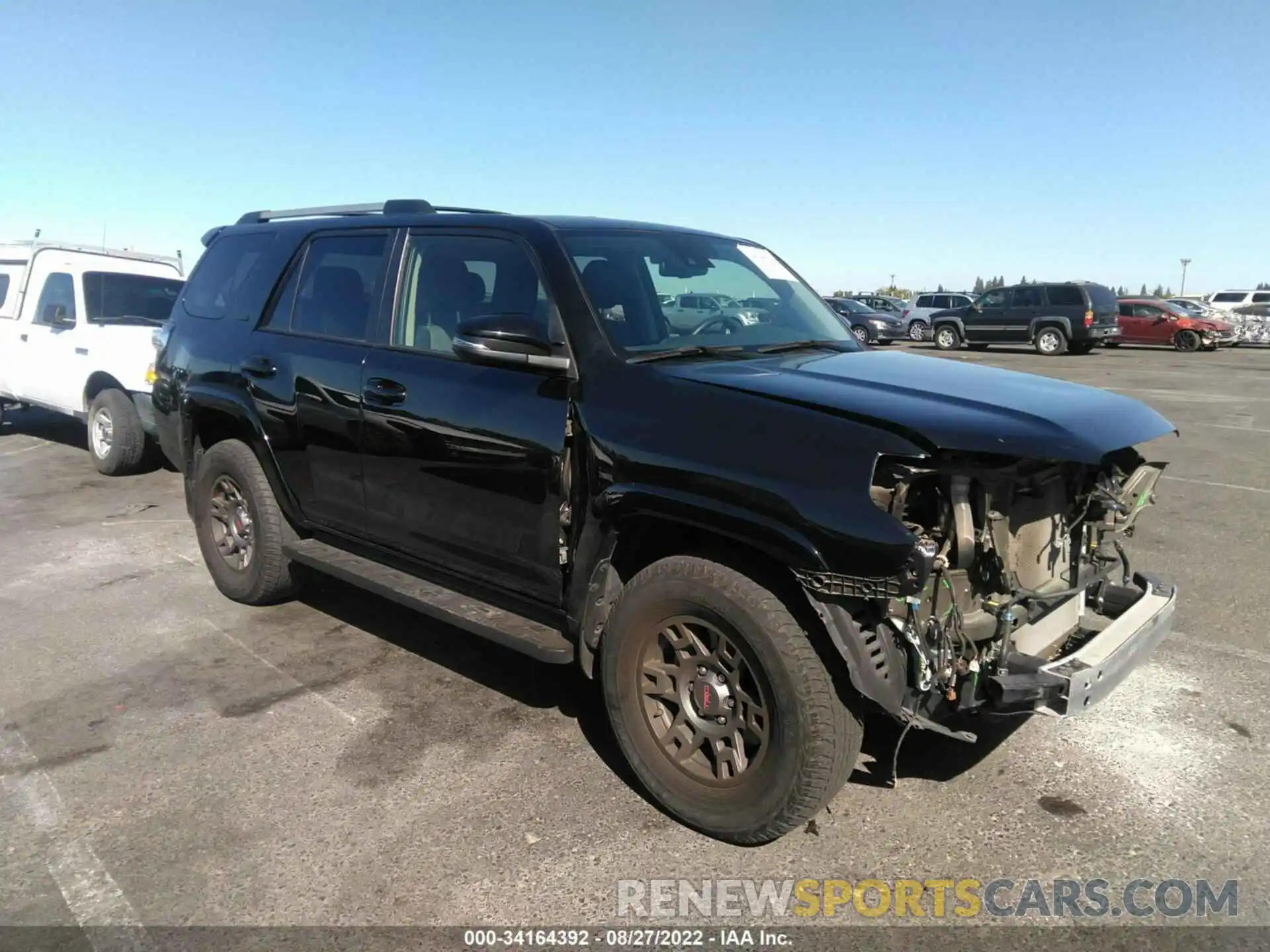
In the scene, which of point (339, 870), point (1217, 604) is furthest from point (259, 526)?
point (1217, 604)

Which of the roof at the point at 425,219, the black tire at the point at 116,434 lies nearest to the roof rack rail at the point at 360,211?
the roof at the point at 425,219

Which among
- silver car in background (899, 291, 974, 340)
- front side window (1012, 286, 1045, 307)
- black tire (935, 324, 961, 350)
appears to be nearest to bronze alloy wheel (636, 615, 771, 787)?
front side window (1012, 286, 1045, 307)

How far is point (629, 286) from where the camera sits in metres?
3.70

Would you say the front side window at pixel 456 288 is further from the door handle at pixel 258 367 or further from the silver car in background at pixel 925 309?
the silver car in background at pixel 925 309

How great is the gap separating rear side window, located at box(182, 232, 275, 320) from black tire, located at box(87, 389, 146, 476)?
11.9 ft

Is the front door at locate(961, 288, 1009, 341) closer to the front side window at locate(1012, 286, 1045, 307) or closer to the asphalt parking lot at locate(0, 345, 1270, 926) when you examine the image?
the front side window at locate(1012, 286, 1045, 307)

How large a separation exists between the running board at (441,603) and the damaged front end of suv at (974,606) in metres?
1.17

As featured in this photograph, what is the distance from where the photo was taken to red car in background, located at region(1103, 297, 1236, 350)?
28.4 m

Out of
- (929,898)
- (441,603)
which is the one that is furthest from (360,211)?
(929,898)

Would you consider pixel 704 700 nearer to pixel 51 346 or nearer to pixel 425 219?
pixel 425 219

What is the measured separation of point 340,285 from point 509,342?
156 centimetres

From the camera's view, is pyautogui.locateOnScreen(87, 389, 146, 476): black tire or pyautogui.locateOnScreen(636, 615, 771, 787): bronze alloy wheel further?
pyautogui.locateOnScreen(87, 389, 146, 476): black tire

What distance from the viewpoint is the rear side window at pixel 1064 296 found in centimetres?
2550

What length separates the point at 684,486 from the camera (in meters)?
2.96
